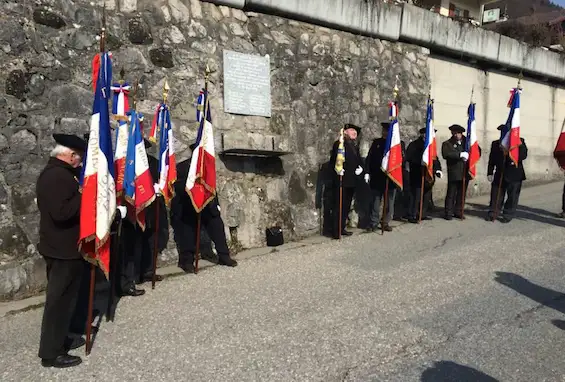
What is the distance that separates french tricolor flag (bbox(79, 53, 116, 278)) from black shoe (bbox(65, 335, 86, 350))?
2.17ft

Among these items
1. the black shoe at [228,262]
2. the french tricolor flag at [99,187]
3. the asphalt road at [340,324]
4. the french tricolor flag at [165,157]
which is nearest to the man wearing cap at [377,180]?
the asphalt road at [340,324]

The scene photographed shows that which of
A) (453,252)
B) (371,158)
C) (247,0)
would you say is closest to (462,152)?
(371,158)

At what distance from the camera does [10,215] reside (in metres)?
5.36

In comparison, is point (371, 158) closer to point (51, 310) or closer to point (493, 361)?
point (493, 361)

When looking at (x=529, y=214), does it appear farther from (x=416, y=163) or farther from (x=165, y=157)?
(x=165, y=157)

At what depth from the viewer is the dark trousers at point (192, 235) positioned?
21.0ft

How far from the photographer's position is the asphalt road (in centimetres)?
365

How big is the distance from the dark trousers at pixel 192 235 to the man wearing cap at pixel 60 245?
2.50 metres

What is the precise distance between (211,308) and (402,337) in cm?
190

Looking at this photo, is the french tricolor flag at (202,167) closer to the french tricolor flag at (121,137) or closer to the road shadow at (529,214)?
the french tricolor flag at (121,137)

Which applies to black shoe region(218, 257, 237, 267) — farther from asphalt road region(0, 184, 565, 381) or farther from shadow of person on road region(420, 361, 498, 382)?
shadow of person on road region(420, 361, 498, 382)

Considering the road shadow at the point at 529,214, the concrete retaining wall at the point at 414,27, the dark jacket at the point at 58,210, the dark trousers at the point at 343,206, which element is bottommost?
the road shadow at the point at 529,214

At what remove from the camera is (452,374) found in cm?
356

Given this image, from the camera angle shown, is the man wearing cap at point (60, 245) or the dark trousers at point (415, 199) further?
the dark trousers at point (415, 199)
